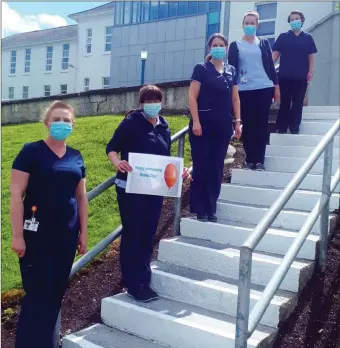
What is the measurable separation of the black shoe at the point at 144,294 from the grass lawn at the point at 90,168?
0.90 m

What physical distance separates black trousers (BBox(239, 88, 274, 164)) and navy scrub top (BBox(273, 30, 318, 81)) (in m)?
0.62

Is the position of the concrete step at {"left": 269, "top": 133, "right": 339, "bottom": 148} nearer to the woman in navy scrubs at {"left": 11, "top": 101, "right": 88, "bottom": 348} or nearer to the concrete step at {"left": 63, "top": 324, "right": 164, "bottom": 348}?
the concrete step at {"left": 63, "top": 324, "right": 164, "bottom": 348}

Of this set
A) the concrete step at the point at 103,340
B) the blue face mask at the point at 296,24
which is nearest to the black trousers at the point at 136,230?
the concrete step at the point at 103,340

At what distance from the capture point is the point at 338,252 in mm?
3627

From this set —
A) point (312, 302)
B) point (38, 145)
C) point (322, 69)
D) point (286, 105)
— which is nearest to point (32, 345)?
point (38, 145)

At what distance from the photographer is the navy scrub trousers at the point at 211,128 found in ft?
12.5

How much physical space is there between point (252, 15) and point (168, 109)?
2.64m

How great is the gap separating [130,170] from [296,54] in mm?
2658

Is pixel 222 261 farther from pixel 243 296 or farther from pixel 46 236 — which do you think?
pixel 46 236

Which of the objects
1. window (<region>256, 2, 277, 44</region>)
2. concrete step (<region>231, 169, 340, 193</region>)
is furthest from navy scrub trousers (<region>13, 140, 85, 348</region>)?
window (<region>256, 2, 277, 44</region>)

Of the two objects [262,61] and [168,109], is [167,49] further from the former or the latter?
[262,61]

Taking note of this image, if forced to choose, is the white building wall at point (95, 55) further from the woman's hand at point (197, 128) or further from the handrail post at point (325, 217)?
the handrail post at point (325, 217)

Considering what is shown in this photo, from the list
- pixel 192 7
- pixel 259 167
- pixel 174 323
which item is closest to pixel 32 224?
pixel 174 323

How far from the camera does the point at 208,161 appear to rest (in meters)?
3.87
